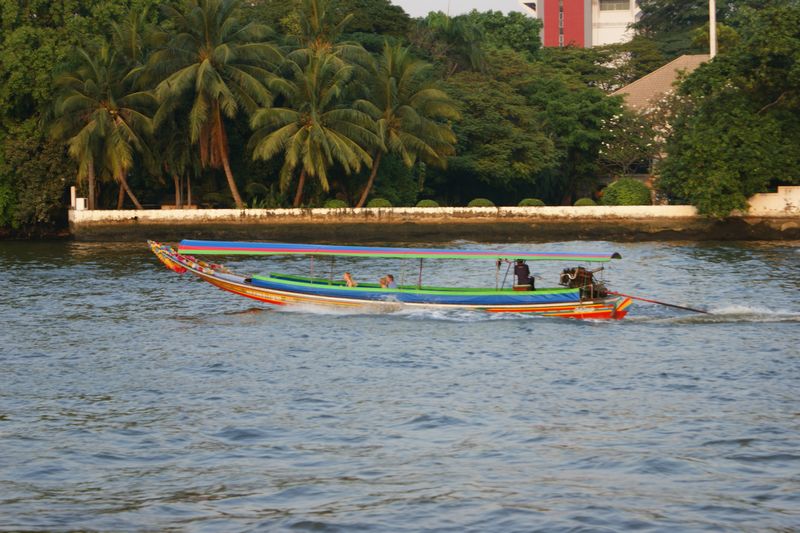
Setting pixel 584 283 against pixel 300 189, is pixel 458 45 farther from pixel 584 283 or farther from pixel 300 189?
pixel 584 283

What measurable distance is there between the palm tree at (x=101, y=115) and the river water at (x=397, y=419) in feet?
70.7

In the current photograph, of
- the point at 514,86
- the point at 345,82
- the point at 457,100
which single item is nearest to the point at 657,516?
the point at 345,82

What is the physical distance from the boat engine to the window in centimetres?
11067

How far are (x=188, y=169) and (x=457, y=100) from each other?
1528cm

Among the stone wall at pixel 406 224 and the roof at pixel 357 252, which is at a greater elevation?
the stone wall at pixel 406 224

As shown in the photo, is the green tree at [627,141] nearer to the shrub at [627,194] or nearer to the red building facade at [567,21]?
the shrub at [627,194]

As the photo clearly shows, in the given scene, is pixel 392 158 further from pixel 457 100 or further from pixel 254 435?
pixel 254 435

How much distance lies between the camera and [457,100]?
60.3 metres

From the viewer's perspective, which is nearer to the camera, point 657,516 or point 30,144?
point 657,516

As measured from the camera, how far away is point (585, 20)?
128750 millimetres

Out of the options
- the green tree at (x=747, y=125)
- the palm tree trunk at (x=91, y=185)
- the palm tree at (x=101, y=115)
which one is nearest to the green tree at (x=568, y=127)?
the green tree at (x=747, y=125)

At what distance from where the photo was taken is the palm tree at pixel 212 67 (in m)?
48.6

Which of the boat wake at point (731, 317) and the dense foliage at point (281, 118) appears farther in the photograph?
the dense foliage at point (281, 118)

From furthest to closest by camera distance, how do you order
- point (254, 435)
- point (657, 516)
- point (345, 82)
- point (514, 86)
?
point (514, 86)
point (345, 82)
point (254, 435)
point (657, 516)
